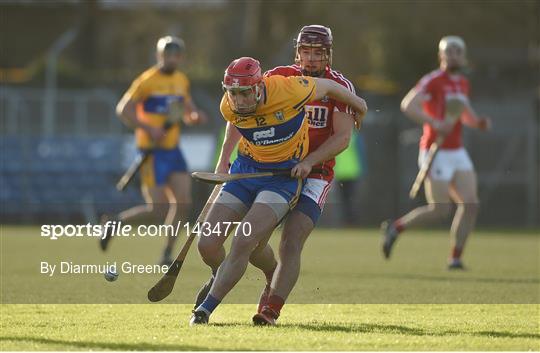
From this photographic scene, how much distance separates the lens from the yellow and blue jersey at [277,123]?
26.3 feet

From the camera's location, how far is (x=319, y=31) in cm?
866

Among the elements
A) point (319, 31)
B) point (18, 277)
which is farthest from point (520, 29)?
point (319, 31)

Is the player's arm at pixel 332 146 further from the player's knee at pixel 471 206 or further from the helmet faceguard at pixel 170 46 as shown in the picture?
the helmet faceguard at pixel 170 46

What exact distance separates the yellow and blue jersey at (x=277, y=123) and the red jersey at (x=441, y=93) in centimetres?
586

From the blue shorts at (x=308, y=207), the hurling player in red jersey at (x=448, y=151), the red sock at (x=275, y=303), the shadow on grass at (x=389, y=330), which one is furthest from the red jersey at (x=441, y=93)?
the red sock at (x=275, y=303)

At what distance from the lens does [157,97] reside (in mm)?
14070

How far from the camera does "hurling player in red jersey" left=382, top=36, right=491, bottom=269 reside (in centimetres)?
1365

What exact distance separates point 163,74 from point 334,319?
228 inches

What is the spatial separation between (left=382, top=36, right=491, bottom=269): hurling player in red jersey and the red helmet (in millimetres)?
6043

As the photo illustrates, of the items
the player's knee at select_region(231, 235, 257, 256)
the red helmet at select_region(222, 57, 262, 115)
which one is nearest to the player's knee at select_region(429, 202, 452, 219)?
the player's knee at select_region(231, 235, 257, 256)

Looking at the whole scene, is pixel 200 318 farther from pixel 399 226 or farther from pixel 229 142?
pixel 399 226

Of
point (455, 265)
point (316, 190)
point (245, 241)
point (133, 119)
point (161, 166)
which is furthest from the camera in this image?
point (161, 166)

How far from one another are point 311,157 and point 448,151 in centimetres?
585

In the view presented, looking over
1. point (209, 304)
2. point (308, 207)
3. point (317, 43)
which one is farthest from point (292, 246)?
point (317, 43)
